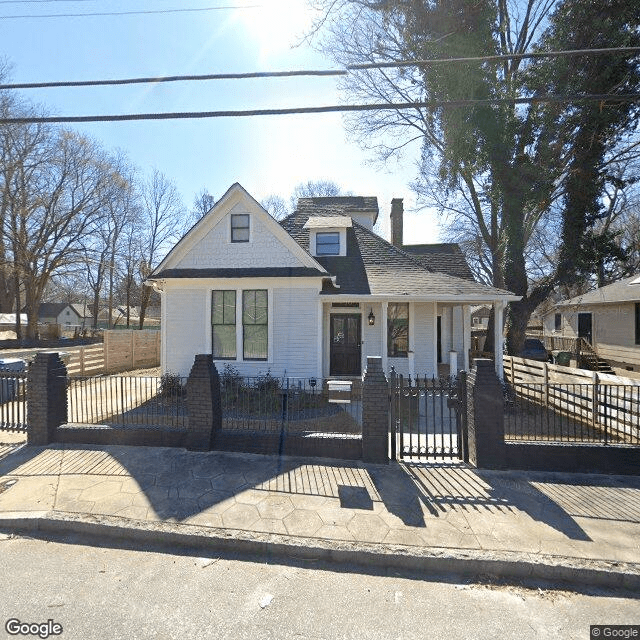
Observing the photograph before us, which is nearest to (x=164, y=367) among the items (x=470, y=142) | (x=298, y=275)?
(x=298, y=275)

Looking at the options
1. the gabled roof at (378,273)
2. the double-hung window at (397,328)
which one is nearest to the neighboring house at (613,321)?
the gabled roof at (378,273)

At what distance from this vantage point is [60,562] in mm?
3561

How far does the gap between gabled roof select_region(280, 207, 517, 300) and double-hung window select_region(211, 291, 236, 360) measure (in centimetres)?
300

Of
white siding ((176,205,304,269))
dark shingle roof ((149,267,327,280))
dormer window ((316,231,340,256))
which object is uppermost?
dormer window ((316,231,340,256))

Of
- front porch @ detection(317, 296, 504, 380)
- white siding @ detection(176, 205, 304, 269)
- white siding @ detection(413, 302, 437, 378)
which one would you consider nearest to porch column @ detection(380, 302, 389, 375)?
front porch @ detection(317, 296, 504, 380)

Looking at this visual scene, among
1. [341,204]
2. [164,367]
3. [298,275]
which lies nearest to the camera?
[298,275]

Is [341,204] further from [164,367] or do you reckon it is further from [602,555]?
[602,555]

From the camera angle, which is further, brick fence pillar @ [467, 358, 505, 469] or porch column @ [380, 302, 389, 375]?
porch column @ [380, 302, 389, 375]

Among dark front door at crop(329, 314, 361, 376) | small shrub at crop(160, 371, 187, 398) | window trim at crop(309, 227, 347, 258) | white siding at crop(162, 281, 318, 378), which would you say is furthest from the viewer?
window trim at crop(309, 227, 347, 258)

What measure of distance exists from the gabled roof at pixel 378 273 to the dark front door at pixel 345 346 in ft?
4.10

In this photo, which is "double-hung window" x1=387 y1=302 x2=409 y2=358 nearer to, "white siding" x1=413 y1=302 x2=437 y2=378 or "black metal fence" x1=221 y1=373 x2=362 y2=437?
"white siding" x1=413 y1=302 x2=437 y2=378

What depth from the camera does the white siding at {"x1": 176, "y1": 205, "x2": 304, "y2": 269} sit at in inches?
437

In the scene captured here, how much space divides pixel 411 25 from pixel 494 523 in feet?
54.8

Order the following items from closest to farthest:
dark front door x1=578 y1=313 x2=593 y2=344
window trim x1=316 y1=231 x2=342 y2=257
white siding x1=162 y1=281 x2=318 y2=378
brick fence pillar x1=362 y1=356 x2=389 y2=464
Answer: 1. brick fence pillar x1=362 y1=356 x2=389 y2=464
2. white siding x1=162 y1=281 x2=318 y2=378
3. window trim x1=316 y1=231 x2=342 y2=257
4. dark front door x1=578 y1=313 x2=593 y2=344
